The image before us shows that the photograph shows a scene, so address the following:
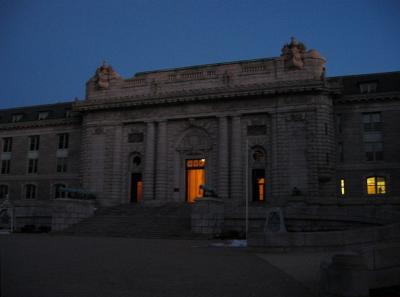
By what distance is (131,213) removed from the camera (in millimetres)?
41656

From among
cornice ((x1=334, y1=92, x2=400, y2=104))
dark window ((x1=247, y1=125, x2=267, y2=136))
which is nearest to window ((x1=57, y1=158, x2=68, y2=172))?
dark window ((x1=247, y1=125, x2=267, y2=136))

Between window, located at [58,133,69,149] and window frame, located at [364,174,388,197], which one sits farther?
window, located at [58,133,69,149]

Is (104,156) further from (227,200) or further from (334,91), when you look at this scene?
(334,91)

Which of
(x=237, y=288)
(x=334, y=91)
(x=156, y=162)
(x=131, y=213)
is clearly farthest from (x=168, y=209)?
(x=237, y=288)

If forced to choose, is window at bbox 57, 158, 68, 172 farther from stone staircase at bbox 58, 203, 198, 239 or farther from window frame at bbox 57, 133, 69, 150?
stone staircase at bbox 58, 203, 198, 239

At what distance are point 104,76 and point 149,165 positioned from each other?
38.5ft

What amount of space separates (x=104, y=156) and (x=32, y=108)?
21.3 metres

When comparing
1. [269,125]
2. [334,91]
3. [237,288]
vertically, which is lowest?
[237,288]

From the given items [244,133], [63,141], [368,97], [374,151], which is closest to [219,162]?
[244,133]

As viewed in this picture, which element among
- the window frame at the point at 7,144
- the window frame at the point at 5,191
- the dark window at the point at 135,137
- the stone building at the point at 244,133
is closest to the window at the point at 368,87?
the stone building at the point at 244,133

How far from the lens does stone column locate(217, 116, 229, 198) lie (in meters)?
43.5

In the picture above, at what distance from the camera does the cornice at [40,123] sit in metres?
56.7

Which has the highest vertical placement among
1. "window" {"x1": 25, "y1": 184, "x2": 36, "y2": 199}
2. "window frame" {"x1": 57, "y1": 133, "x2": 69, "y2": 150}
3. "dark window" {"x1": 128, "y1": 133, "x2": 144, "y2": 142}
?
"window frame" {"x1": 57, "y1": 133, "x2": 69, "y2": 150}

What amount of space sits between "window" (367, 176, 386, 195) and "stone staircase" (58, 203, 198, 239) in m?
17.6
